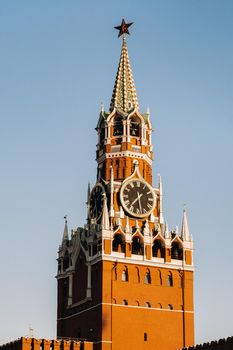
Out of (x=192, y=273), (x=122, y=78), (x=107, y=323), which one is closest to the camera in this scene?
(x=107, y=323)

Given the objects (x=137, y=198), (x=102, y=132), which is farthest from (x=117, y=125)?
(x=137, y=198)

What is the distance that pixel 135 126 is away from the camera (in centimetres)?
10594

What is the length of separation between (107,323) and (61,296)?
11285mm

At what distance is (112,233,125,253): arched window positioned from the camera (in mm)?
97562

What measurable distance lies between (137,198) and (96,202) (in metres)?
4.22

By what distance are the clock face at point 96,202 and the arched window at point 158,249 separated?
19.8 ft

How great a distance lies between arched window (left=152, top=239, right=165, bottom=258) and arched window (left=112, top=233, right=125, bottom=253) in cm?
352

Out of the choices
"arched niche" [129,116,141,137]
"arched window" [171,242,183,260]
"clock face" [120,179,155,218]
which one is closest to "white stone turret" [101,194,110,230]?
"clock face" [120,179,155,218]

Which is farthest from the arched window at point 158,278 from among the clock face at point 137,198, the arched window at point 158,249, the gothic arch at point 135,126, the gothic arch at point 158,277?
the gothic arch at point 135,126

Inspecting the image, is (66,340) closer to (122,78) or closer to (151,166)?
(151,166)

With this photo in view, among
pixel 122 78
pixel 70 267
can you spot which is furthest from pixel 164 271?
pixel 122 78

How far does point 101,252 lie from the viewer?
95.9m

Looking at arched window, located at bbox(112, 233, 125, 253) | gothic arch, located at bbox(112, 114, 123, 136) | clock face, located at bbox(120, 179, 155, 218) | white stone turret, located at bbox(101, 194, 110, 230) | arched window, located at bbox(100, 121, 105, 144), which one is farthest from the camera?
arched window, located at bbox(100, 121, 105, 144)

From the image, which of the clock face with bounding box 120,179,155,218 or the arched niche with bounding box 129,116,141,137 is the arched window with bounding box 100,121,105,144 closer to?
the arched niche with bounding box 129,116,141,137
